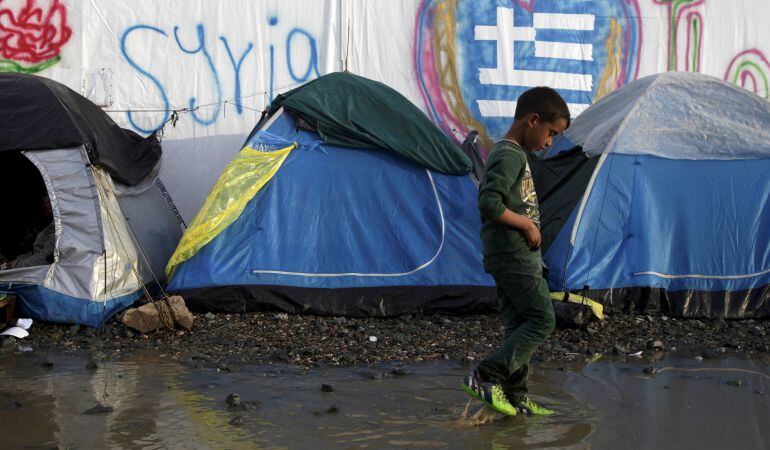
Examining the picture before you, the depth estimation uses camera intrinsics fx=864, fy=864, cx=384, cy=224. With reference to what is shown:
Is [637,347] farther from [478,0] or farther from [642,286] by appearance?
[478,0]

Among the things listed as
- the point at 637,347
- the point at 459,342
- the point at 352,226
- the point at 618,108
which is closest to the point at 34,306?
the point at 352,226

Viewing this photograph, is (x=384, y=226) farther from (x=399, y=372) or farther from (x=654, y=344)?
(x=654, y=344)

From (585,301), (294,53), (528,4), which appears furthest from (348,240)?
(528,4)

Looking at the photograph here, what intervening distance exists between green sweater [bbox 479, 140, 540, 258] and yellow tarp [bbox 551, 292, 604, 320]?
241 centimetres

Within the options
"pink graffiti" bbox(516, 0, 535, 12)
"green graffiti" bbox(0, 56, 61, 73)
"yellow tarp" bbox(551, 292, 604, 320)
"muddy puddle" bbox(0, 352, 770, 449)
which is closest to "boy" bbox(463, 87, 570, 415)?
"muddy puddle" bbox(0, 352, 770, 449)

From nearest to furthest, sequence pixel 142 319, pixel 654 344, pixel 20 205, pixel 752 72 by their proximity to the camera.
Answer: pixel 654 344 < pixel 142 319 < pixel 20 205 < pixel 752 72

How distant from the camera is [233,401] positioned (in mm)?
4535

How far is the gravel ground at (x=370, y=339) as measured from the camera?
5777 millimetres

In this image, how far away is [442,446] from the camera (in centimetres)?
391

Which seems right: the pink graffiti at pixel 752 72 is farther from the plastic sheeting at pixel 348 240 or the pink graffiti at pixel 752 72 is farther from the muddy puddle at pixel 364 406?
the muddy puddle at pixel 364 406

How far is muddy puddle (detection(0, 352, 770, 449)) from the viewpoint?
4.02 m

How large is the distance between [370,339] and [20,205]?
14.3 feet

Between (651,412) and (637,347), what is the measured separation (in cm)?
161

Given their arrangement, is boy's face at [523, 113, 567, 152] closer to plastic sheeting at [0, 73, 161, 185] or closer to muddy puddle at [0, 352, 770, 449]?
muddy puddle at [0, 352, 770, 449]
